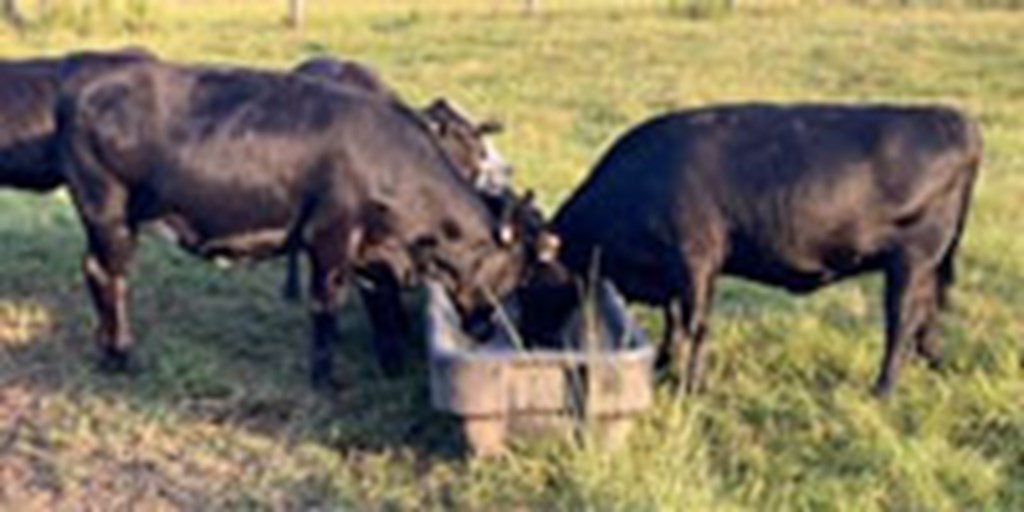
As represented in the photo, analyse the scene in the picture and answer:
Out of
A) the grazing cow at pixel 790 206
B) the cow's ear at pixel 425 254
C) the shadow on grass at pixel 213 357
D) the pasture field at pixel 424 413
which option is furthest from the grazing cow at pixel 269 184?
the grazing cow at pixel 790 206

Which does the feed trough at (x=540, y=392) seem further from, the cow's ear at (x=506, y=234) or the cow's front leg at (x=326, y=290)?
the cow's ear at (x=506, y=234)

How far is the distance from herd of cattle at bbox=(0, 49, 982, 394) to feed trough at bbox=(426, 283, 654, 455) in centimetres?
83

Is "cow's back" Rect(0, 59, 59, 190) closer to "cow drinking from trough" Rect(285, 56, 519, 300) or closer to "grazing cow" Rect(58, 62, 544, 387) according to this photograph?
"grazing cow" Rect(58, 62, 544, 387)

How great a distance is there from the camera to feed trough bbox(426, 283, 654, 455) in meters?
5.67

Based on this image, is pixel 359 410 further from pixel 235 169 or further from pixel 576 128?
pixel 576 128

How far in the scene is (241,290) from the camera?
812 centimetres

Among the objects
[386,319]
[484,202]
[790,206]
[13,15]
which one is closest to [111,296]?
[386,319]

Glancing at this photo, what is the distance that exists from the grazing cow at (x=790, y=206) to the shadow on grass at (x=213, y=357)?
3.85ft

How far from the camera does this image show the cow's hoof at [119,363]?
691 cm

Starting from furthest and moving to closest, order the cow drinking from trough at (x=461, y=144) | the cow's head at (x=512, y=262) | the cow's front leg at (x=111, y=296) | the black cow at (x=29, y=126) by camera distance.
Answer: the cow drinking from trough at (x=461, y=144)
the black cow at (x=29, y=126)
the cow's head at (x=512, y=262)
the cow's front leg at (x=111, y=296)

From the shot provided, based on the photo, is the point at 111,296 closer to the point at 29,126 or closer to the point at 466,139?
the point at 29,126

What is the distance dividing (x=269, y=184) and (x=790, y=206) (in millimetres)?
2272

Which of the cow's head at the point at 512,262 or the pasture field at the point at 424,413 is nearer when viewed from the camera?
the pasture field at the point at 424,413

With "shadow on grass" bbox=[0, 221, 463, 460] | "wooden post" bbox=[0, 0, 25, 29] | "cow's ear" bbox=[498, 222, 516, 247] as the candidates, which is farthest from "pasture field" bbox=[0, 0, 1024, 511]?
"wooden post" bbox=[0, 0, 25, 29]
